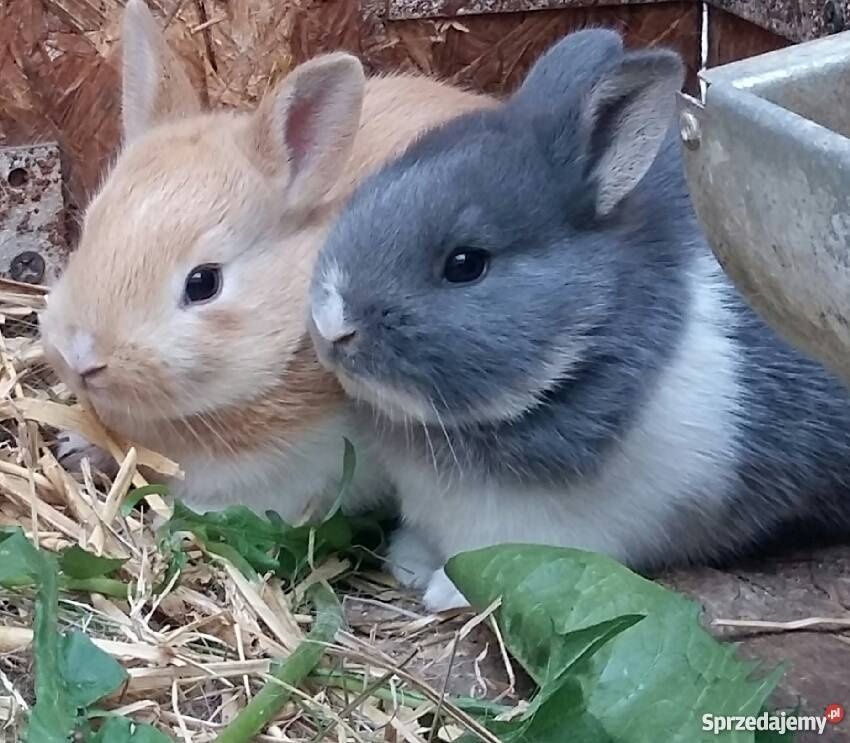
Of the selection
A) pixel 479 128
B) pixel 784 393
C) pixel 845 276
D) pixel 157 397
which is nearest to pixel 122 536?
pixel 157 397

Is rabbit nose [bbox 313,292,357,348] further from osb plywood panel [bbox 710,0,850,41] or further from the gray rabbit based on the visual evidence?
osb plywood panel [bbox 710,0,850,41]

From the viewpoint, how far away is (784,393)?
7.14ft

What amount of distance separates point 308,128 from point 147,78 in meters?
0.38

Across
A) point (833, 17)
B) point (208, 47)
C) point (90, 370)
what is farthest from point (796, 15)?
point (90, 370)

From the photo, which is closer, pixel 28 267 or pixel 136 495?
pixel 136 495

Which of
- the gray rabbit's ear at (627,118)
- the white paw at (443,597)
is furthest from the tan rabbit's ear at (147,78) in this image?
the white paw at (443,597)

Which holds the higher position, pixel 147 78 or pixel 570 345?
pixel 147 78

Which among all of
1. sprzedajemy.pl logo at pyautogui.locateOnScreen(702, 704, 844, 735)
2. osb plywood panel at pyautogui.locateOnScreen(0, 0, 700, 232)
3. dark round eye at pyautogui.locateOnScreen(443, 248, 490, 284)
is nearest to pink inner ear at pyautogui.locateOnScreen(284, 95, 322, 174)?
dark round eye at pyautogui.locateOnScreen(443, 248, 490, 284)

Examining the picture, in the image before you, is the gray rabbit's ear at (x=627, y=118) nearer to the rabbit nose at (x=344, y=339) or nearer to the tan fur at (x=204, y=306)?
the rabbit nose at (x=344, y=339)

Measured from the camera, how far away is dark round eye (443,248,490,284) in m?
1.99

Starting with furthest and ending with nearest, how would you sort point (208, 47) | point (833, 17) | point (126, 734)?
point (208, 47) → point (833, 17) → point (126, 734)

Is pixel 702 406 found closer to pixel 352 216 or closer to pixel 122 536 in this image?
pixel 352 216

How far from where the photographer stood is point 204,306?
220 cm

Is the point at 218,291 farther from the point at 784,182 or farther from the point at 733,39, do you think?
the point at 733,39
